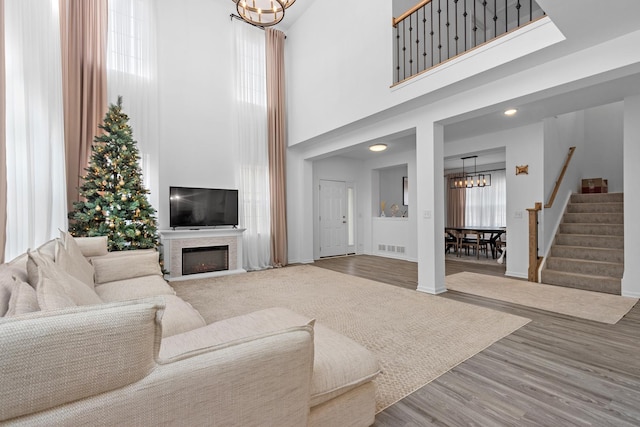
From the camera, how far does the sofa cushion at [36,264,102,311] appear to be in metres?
1.07

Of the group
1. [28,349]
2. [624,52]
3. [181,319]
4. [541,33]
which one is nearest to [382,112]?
[541,33]

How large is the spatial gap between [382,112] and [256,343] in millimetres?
4262

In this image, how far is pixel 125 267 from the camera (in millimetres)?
3102

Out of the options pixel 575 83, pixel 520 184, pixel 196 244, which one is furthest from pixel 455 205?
pixel 196 244

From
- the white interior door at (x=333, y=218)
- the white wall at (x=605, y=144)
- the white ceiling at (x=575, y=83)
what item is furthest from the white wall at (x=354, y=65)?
the white wall at (x=605, y=144)

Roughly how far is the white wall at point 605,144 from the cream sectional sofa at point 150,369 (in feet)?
27.9

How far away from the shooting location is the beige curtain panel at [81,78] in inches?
170

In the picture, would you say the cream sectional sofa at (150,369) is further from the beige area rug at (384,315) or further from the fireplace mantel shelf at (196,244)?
the fireplace mantel shelf at (196,244)

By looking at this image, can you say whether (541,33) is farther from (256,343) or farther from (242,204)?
(242,204)

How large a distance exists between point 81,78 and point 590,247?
28.5ft

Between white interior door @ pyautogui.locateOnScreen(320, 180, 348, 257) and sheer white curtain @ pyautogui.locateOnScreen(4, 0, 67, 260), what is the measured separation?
214 inches

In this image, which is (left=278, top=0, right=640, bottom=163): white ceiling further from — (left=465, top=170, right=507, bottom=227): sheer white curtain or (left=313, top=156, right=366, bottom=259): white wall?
(left=465, top=170, right=507, bottom=227): sheer white curtain

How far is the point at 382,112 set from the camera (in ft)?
15.1

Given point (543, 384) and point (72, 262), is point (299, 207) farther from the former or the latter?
point (543, 384)
